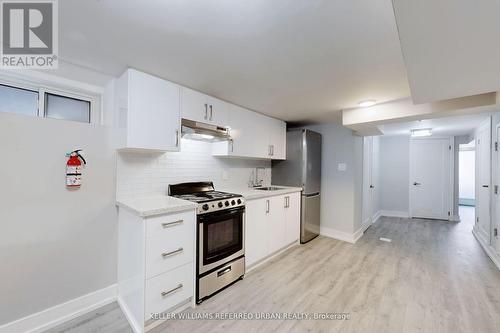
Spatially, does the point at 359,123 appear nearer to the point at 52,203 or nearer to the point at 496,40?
the point at 496,40

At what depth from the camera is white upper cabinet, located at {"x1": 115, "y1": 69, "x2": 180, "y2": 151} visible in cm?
189

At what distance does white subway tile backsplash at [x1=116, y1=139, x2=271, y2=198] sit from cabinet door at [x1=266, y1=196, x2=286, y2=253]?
74cm

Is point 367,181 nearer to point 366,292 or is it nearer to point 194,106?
point 366,292

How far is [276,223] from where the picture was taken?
312cm

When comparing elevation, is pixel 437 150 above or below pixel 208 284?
above

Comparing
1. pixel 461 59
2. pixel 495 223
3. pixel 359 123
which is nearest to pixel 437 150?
pixel 495 223

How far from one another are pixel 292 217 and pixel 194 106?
7.54ft

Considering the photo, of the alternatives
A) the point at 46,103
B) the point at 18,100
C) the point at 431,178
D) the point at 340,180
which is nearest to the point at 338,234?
the point at 340,180

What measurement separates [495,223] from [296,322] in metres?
3.49

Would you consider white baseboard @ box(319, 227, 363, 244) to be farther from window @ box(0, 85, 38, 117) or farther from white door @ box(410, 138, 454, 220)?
window @ box(0, 85, 38, 117)

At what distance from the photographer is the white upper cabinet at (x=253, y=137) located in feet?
9.59

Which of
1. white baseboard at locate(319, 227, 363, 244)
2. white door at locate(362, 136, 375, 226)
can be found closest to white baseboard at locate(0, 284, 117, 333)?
white baseboard at locate(319, 227, 363, 244)

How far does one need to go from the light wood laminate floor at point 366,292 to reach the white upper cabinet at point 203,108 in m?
1.94

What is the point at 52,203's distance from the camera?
177 centimetres
